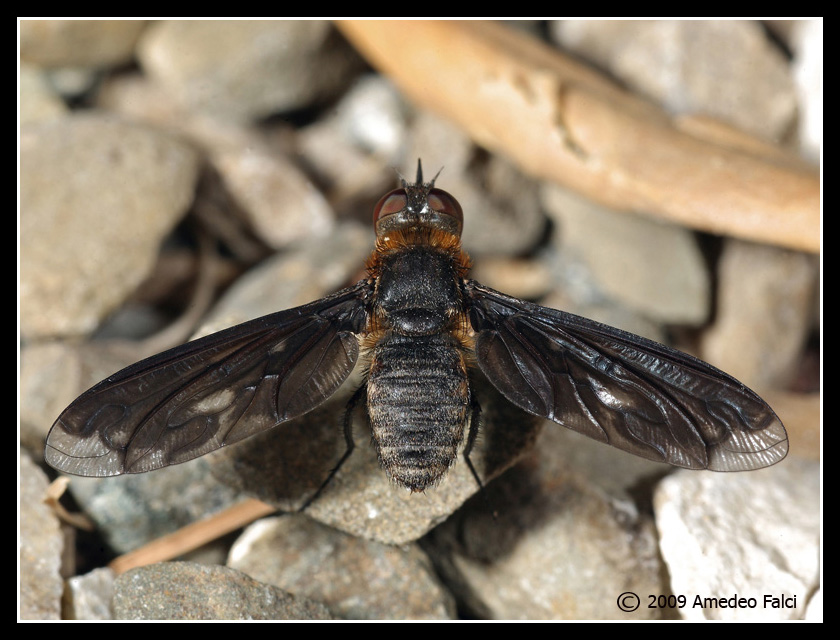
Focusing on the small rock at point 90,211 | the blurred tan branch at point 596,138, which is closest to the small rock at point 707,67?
the blurred tan branch at point 596,138

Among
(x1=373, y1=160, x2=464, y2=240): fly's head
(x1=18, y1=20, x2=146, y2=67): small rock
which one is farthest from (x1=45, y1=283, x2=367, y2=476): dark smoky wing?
(x1=18, y1=20, x2=146, y2=67): small rock

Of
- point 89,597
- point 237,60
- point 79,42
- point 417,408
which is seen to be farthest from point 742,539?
point 79,42

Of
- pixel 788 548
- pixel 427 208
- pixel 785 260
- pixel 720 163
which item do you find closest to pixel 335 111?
pixel 427 208

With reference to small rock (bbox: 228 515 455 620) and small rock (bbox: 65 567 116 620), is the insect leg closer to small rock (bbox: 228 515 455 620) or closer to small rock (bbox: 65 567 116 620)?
small rock (bbox: 228 515 455 620)

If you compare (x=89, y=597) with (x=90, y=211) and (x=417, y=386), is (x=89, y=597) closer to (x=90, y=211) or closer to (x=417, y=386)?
(x=417, y=386)

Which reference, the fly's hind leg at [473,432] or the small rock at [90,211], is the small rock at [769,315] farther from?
the small rock at [90,211]

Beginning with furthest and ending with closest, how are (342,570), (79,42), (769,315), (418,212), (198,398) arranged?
(79,42) → (769,315) → (418,212) → (342,570) → (198,398)

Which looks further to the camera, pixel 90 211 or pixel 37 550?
pixel 90 211
